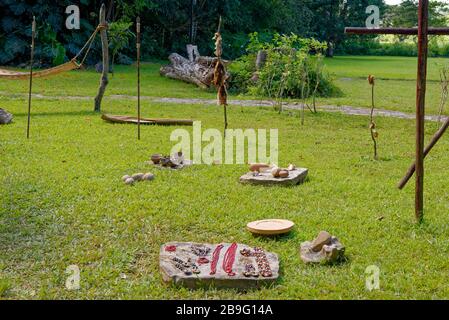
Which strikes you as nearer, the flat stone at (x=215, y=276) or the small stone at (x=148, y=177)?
the flat stone at (x=215, y=276)

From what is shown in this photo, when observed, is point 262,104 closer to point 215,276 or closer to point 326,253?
point 326,253

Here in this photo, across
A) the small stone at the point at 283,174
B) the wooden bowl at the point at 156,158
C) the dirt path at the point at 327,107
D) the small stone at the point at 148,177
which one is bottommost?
the small stone at the point at 148,177

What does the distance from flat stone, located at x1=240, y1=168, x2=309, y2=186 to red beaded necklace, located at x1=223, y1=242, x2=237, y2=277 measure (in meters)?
1.98

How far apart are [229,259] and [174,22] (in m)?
26.2

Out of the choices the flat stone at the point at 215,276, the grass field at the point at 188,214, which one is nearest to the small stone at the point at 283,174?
the grass field at the point at 188,214

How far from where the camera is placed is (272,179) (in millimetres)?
6430

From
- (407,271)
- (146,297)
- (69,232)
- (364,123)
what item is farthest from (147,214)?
(364,123)

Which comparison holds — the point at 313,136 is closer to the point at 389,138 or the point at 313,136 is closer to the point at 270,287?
the point at 389,138

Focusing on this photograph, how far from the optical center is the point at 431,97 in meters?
16.8

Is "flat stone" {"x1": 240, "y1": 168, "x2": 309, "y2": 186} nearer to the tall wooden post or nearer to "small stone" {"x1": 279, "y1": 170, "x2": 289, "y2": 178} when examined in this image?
"small stone" {"x1": 279, "y1": 170, "x2": 289, "y2": 178}

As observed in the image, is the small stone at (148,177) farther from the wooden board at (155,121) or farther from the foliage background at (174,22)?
the foliage background at (174,22)

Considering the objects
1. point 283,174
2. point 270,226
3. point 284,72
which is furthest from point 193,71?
point 270,226

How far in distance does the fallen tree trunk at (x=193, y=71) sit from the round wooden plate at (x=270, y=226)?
456 inches

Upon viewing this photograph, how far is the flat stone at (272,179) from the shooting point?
6.40 meters
